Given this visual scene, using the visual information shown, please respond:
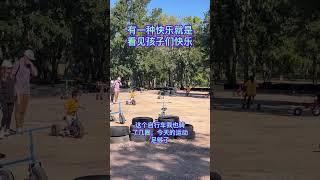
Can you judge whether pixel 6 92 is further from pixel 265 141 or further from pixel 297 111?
pixel 297 111

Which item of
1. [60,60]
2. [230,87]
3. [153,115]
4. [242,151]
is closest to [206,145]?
[242,151]

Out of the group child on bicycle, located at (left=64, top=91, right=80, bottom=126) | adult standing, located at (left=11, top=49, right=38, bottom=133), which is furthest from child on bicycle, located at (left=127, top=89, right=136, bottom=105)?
adult standing, located at (left=11, top=49, right=38, bottom=133)

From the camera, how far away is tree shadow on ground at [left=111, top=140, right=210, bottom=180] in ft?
24.0

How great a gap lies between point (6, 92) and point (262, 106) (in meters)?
4.33

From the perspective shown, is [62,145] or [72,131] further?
[72,131]

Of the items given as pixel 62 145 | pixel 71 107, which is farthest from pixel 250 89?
pixel 62 145

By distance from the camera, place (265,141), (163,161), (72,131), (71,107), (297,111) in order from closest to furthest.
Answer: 1. (163,161)
2. (71,107)
3. (265,141)
4. (72,131)
5. (297,111)

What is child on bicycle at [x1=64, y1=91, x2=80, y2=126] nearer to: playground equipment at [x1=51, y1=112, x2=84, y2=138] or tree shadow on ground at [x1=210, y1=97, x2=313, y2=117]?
playground equipment at [x1=51, y1=112, x2=84, y2=138]

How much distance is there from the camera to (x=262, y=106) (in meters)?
9.80

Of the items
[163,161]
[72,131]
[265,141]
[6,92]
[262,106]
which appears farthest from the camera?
[72,131]

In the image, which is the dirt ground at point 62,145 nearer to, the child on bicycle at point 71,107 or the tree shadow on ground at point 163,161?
the child on bicycle at point 71,107

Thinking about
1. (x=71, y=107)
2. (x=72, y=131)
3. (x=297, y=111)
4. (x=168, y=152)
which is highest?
(x=71, y=107)

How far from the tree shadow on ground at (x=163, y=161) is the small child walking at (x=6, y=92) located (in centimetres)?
186

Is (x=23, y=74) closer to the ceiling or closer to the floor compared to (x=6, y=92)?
closer to the ceiling
